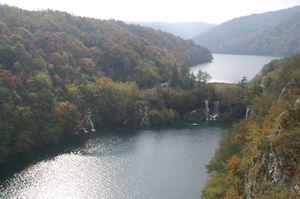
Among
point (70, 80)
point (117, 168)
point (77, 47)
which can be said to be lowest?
point (117, 168)

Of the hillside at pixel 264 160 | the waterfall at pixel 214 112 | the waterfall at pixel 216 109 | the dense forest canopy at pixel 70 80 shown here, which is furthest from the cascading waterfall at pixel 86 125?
the hillside at pixel 264 160

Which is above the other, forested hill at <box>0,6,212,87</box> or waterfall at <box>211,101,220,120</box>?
forested hill at <box>0,6,212,87</box>

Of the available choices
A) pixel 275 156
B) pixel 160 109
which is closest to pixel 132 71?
pixel 160 109

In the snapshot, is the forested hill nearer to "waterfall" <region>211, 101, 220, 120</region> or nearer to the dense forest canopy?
the dense forest canopy

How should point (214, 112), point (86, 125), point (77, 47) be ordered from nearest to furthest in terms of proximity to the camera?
point (86, 125)
point (214, 112)
point (77, 47)

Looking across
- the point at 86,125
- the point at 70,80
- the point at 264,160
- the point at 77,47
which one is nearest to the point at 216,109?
the point at 86,125

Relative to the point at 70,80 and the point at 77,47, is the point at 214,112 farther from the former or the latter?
the point at 77,47

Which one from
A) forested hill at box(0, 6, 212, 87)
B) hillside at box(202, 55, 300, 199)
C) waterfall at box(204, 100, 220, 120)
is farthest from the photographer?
Answer: waterfall at box(204, 100, 220, 120)

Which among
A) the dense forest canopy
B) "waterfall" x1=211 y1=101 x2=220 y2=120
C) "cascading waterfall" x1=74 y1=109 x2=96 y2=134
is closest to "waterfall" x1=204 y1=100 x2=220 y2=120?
"waterfall" x1=211 y1=101 x2=220 y2=120
